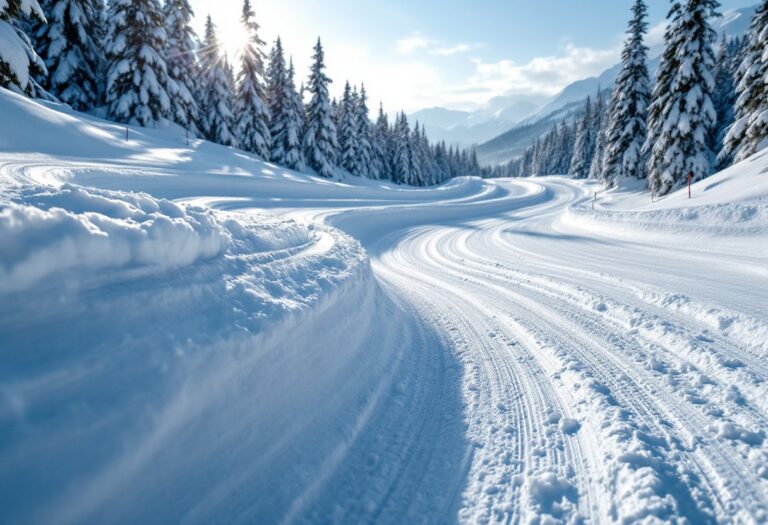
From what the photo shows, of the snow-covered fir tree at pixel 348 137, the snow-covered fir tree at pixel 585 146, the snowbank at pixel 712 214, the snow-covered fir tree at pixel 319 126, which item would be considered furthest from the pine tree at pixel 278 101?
the snow-covered fir tree at pixel 585 146

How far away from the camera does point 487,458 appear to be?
250 centimetres

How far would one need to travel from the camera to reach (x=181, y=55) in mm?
26984

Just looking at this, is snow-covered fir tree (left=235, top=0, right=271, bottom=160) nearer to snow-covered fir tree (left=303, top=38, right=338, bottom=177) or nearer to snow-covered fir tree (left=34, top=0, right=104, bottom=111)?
snow-covered fir tree (left=303, top=38, right=338, bottom=177)

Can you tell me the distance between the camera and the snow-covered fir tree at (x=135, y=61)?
21.5 meters

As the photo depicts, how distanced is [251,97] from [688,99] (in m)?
30.1

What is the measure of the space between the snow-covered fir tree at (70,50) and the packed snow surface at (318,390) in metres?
27.9

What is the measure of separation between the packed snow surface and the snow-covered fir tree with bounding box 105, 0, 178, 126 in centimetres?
2427

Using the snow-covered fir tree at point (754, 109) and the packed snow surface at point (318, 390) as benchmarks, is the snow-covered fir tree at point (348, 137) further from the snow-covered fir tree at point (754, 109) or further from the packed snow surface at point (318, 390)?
the packed snow surface at point (318, 390)

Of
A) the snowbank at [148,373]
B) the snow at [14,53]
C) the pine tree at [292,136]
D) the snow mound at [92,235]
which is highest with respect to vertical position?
the pine tree at [292,136]

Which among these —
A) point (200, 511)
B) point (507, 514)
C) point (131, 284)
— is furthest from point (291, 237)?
point (507, 514)

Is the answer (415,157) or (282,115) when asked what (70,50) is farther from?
(415,157)

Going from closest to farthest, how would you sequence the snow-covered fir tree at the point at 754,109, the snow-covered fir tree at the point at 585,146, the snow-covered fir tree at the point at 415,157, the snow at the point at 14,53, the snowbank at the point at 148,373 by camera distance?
1. the snowbank at the point at 148,373
2. the snow at the point at 14,53
3. the snow-covered fir tree at the point at 754,109
4. the snow-covered fir tree at the point at 415,157
5. the snow-covered fir tree at the point at 585,146

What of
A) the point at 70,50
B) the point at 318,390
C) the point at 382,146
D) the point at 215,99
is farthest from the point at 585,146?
the point at 318,390

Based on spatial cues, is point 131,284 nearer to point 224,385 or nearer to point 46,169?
point 224,385
